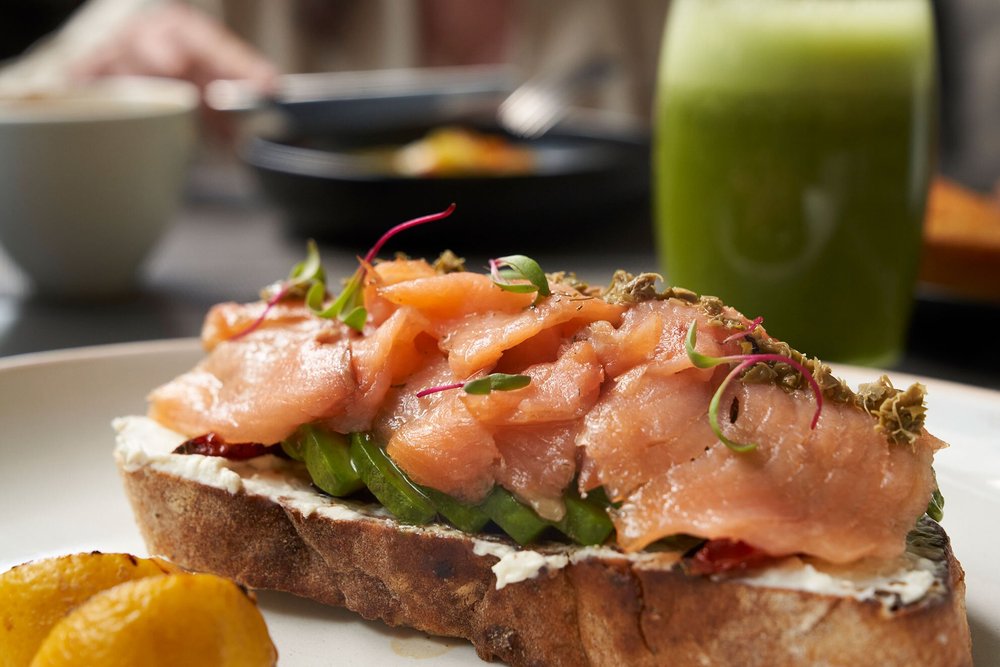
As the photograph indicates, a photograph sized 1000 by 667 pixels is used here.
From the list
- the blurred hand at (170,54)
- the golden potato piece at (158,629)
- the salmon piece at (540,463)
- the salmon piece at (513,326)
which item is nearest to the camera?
the golden potato piece at (158,629)

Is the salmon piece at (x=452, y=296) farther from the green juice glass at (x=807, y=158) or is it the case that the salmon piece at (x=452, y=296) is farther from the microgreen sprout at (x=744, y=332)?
the green juice glass at (x=807, y=158)

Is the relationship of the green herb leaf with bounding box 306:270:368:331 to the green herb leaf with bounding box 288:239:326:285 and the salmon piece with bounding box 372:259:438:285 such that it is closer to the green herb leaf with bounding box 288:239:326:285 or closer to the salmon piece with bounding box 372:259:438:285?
the salmon piece with bounding box 372:259:438:285

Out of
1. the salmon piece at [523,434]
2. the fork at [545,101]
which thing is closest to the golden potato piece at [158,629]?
the salmon piece at [523,434]

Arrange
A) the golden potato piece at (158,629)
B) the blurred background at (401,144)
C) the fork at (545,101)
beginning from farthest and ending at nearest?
the fork at (545,101) < the blurred background at (401,144) < the golden potato piece at (158,629)

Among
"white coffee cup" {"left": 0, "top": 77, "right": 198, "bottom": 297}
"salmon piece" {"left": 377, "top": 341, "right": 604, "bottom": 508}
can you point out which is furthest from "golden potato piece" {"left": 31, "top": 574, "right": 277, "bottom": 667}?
"white coffee cup" {"left": 0, "top": 77, "right": 198, "bottom": 297}

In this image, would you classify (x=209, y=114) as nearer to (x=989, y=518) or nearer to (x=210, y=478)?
(x=210, y=478)
